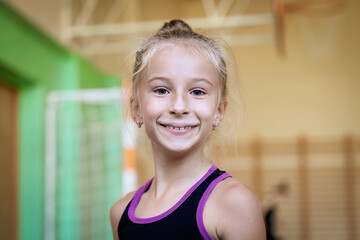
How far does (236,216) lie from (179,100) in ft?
0.82

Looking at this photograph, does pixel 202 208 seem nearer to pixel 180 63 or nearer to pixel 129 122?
pixel 180 63

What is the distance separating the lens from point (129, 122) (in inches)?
51.2

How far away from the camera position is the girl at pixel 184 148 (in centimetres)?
93

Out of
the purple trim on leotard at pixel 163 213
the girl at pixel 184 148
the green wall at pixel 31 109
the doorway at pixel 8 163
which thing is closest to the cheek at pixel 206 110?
the girl at pixel 184 148

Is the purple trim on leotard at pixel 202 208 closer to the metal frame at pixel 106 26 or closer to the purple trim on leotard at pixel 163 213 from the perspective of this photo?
the purple trim on leotard at pixel 163 213

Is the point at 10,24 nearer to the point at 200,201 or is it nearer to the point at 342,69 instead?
the point at 200,201

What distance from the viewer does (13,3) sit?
10.2ft

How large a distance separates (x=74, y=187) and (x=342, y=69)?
154 inches

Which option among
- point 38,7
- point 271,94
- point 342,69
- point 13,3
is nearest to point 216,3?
point 271,94

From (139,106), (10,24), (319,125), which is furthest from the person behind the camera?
(319,125)

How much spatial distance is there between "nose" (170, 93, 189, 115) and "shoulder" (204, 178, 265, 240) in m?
0.18

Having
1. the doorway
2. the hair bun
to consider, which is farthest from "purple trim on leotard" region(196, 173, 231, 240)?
the doorway

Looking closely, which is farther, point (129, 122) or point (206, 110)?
point (129, 122)

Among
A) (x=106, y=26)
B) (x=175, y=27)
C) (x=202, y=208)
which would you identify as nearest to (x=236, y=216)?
(x=202, y=208)
